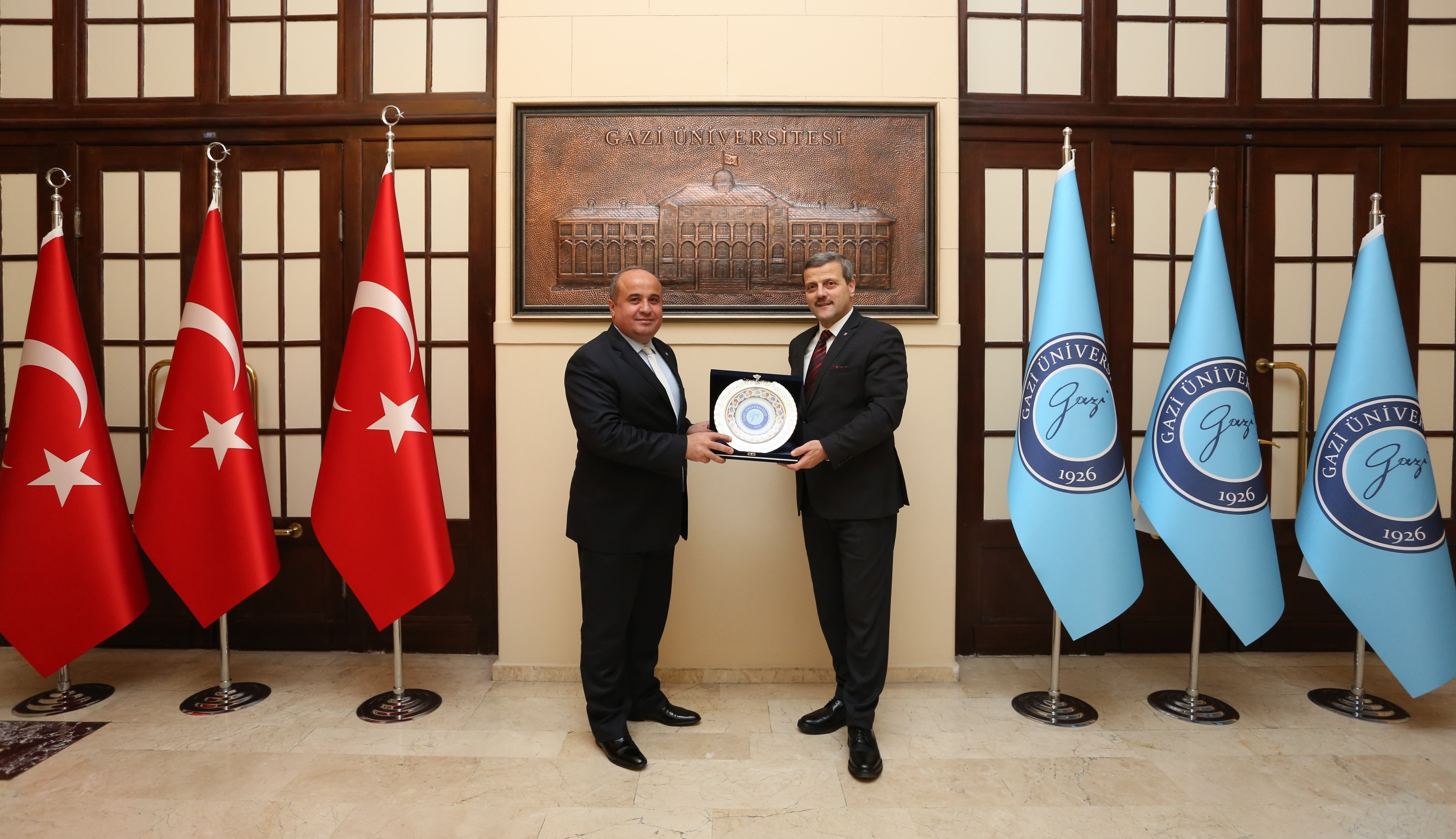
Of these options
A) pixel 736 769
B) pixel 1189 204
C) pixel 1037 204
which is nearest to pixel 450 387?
pixel 736 769

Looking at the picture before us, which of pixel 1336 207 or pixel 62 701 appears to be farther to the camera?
pixel 1336 207

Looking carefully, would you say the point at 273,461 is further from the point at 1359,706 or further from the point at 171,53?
the point at 1359,706

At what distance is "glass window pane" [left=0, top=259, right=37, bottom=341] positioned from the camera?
362 centimetres

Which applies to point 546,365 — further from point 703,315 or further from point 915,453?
point 915,453

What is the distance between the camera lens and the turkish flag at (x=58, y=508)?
2801 millimetres

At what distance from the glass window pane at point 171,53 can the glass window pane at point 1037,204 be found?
159 inches

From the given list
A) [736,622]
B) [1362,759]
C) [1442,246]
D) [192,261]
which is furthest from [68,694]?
[1442,246]

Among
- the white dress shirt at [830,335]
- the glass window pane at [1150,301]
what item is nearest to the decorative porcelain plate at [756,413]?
the white dress shirt at [830,335]

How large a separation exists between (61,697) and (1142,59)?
547cm

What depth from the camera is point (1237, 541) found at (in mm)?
2826

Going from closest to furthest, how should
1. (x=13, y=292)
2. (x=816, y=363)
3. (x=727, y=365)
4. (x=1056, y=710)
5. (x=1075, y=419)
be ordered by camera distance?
(x=816, y=363) < (x=1075, y=419) < (x=1056, y=710) < (x=727, y=365) < (x=13, y=292)

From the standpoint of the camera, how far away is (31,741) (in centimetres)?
266

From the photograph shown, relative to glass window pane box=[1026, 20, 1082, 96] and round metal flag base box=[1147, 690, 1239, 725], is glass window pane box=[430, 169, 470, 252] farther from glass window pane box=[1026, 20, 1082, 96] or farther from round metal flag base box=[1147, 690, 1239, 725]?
round metal flag base box=[1147, 690, 1239, 725]

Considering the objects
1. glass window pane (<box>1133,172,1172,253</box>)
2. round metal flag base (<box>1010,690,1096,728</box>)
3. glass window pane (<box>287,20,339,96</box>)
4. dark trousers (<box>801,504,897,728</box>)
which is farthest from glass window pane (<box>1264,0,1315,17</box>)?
glass window pane (<box>287,20,339,96</box>)
